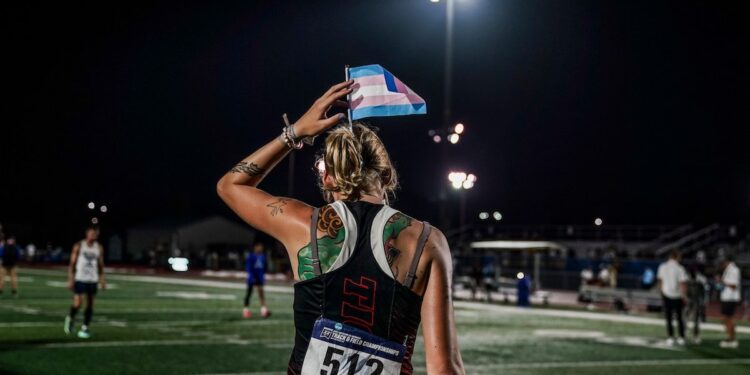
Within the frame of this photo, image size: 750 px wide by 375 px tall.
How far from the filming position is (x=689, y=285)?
20281mm

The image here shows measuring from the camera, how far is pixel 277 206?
2.95 meters

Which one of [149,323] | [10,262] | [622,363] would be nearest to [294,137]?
[622,363]

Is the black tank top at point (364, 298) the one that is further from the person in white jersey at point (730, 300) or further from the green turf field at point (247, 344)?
the person in white jersey at point (730, 300)

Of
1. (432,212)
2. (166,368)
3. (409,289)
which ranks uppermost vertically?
(432,212)

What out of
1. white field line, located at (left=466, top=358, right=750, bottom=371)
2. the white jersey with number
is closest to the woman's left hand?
white field line, located at (left=466, top=358, right=750, bottom=371)

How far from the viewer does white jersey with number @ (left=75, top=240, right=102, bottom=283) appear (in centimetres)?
1536

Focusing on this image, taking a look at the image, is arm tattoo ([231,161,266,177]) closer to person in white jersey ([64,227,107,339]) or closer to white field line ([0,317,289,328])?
person in white jersey ([64,227,107,339])

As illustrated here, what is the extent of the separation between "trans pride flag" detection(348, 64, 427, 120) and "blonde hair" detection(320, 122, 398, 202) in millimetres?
209

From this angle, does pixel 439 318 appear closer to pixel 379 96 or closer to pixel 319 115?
pixel 319 115

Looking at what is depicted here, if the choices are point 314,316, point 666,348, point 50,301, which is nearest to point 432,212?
point 50,301

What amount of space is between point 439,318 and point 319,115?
82cm

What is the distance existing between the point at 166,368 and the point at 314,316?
31.3 feet

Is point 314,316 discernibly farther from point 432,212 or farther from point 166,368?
point 432,212

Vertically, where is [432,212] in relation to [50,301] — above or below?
above
